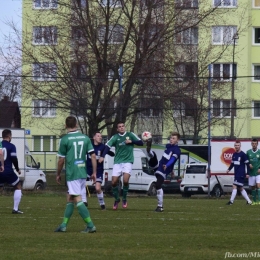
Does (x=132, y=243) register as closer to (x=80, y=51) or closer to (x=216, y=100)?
(x=80, y=51)

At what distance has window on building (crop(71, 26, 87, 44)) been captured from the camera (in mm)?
38991

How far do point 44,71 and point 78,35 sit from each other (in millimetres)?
2232

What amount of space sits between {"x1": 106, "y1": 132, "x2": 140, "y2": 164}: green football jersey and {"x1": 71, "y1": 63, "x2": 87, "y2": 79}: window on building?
16994 mm

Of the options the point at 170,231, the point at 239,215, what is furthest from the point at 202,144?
the point at 170,231

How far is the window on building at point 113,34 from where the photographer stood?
39344mm

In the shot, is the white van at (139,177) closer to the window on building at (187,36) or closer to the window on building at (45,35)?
the window on building at (187,36)

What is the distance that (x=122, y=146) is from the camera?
2116 centimetres

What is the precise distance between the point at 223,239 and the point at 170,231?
1620 millimetres

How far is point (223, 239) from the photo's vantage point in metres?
13.0

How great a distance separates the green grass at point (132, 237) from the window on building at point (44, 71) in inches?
773

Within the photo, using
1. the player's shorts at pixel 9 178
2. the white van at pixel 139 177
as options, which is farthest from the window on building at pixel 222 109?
the player's shorts at pixel 9 178

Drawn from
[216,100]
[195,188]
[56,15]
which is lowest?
[195,188]

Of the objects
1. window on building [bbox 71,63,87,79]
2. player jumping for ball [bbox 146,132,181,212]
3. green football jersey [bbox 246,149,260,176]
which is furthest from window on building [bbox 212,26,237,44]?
player jumping for ball [bbox 146,132,181,212]

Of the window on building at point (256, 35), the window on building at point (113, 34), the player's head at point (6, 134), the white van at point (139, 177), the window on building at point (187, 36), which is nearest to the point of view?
the player's head at point (6, 134)
